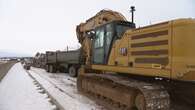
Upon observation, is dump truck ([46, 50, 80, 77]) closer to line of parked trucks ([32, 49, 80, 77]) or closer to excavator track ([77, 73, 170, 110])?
line of parked trucks ([32, 49, 80, 77])

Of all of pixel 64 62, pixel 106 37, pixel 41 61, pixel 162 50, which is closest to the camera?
pixel 162 50

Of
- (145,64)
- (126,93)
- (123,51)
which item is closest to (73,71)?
(123,51)

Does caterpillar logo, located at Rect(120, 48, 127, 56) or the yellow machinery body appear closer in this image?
the yellow machinery body

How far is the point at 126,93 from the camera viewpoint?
8.65 m

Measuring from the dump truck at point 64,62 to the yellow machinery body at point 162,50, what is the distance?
14.2m

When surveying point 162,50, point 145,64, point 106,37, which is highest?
point 106,37

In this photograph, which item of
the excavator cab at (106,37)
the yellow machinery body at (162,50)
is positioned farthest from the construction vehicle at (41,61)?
the yellow machinery body at (162,50)

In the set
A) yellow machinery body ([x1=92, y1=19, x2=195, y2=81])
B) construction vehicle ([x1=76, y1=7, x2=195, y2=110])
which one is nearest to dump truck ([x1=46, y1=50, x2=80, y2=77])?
construction vehicle ([x1=76, y1=7, x2=195, y2=110])

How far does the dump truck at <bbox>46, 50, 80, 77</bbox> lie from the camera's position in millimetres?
23461

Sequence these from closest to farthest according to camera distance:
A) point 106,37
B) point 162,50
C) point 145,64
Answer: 1. point 162,50
2. point 145,64
3. point 106,37

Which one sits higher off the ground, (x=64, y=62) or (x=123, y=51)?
(x=123, y=51)

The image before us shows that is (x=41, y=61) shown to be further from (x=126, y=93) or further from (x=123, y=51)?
(x=126, y=93)

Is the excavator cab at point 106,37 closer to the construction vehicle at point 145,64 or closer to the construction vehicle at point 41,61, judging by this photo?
the construction vehicle at point 145,64

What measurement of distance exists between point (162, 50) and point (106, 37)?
11.6 feet
